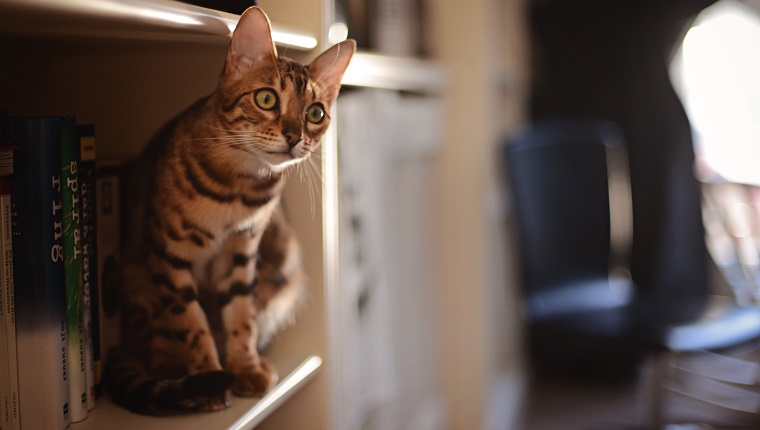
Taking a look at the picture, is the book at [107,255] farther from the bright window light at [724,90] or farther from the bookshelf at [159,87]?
the bright window light at [724,90]

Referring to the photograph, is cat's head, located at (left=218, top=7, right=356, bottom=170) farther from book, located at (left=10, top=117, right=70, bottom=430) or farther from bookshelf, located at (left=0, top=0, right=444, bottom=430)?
book, located at (left=10, top=117, right=70, bottom=430)

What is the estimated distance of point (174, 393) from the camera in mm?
715

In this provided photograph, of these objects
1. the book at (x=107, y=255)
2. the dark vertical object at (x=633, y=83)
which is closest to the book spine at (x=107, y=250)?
the book at (x=107, y=255)

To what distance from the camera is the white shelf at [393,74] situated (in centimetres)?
129

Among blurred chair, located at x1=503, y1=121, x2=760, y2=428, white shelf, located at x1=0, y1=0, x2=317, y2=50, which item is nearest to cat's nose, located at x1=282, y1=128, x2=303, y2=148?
white shelf, located at x1=0, y1=0, x2=317, y2=50

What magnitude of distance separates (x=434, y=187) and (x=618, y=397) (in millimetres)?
1243

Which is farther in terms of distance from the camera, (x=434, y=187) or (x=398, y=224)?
(x=434, y=187)

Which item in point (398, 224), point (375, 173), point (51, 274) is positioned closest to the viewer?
point (51, 274)

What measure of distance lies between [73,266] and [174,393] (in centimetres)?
16

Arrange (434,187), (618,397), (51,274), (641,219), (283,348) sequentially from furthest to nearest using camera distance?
1. (641,219)
2. (618,397)
3. (434,187)
4. (283,348)
5. (51,274)

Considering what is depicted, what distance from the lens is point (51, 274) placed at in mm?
644

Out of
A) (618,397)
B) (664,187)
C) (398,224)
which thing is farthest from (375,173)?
(618,397)

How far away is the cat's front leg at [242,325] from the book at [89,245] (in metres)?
0.13

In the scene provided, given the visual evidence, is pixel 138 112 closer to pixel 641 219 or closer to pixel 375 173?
pixel 375 173
